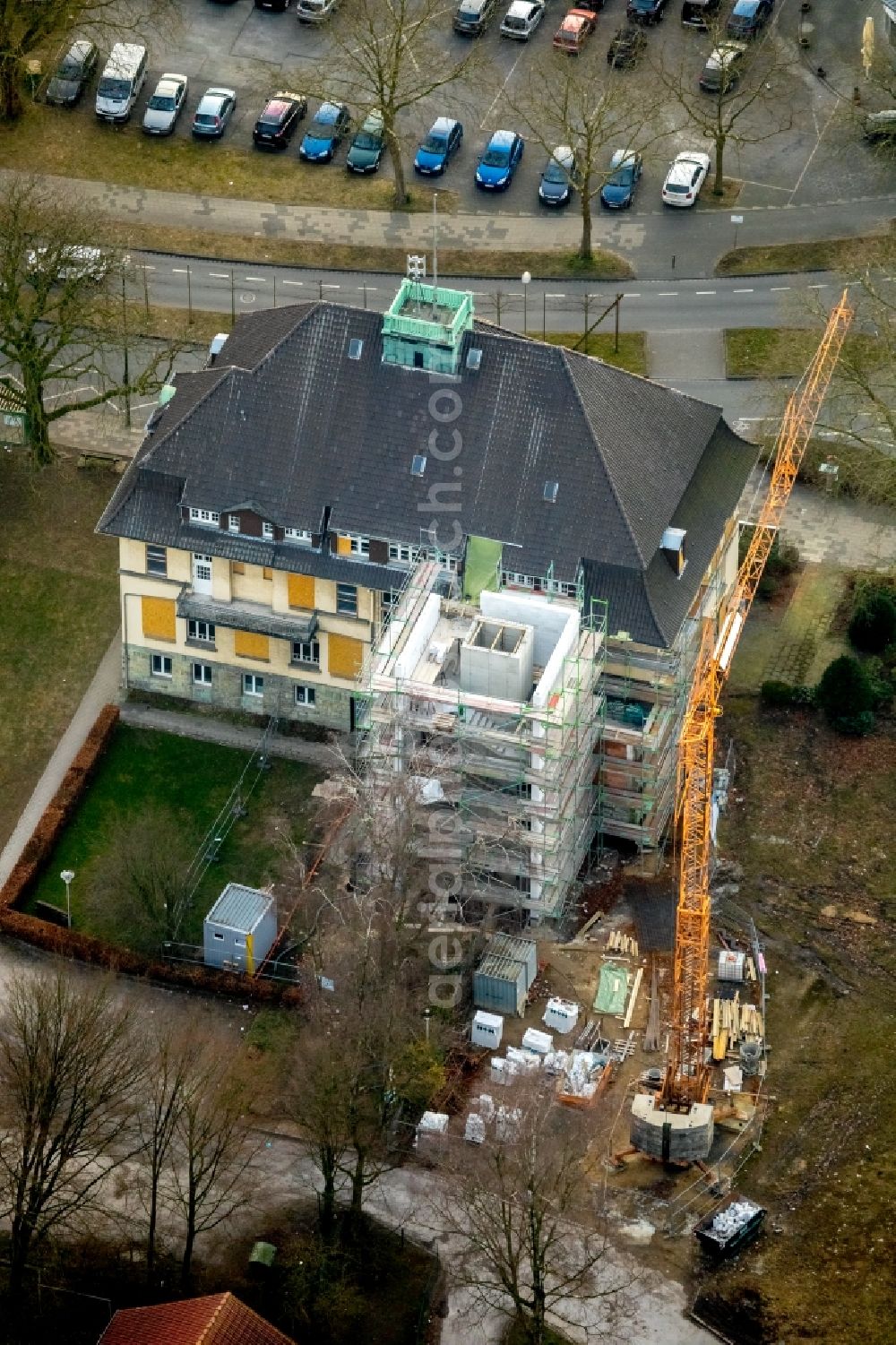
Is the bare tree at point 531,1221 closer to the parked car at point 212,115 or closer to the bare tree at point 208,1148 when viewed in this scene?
the bare tree at point 208,1148

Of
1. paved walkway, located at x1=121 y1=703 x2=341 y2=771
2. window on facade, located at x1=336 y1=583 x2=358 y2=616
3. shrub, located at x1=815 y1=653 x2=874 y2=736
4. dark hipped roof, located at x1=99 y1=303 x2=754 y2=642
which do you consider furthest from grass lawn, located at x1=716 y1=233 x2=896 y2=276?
paved walkway, located at x1=121 y1=703 x2=341 y2=771

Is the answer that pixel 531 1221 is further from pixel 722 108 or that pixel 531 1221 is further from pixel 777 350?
pixel 722 108

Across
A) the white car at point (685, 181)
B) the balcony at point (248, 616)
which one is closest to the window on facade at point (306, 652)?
the balcony at point (248, 616)

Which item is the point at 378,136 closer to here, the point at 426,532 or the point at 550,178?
the point at 550,178

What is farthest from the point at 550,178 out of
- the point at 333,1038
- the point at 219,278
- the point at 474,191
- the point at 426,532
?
the point at 333,1038

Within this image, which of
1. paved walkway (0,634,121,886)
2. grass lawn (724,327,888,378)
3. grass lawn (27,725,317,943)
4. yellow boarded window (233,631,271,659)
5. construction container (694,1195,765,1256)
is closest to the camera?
construction container (694,1195,765,1256)

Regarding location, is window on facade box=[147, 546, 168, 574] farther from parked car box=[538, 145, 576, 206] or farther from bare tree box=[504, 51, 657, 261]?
parked car box=[538, 145, 576, 206]

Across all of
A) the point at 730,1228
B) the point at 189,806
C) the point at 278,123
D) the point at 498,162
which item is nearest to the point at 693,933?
the point at 730,1228
